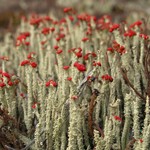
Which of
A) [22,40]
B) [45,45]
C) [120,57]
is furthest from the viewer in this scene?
[45,45]

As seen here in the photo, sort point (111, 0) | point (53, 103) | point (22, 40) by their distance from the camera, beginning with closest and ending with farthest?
point (53, 103) → point (22, 40) → point (111, 0)

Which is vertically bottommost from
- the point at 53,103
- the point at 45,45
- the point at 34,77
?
the point at 53,103

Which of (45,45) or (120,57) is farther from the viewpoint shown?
(45,45)

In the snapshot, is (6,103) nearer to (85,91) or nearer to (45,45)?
(85,91)

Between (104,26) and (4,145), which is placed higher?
(104,26)

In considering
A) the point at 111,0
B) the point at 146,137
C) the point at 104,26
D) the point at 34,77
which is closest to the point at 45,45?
the point at 104,26

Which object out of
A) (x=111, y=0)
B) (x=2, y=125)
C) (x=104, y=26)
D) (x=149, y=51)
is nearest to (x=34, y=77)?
(x=2, y=125)

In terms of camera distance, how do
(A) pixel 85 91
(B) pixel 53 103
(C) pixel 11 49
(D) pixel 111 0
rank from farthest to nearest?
(D) pixel 111 0
(C) pixel 11 49
(A) pixel 85 91
(B) pixel 53 103

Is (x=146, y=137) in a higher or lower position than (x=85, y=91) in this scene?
lower

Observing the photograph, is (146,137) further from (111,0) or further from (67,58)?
(111,0)
